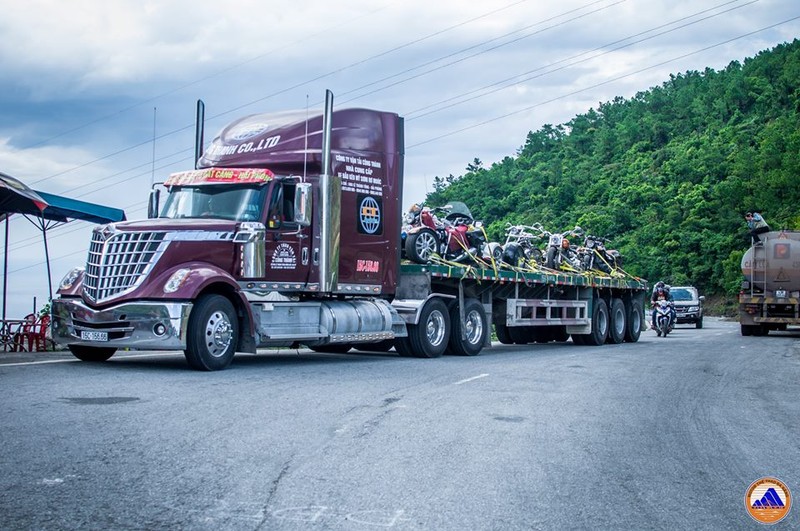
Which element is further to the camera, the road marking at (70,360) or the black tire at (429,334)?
the black tire at (429,334)

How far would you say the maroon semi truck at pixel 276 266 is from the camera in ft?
38.7

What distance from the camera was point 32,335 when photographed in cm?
1639

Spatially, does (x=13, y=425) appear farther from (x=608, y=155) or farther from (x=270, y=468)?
(x=608, y=155)

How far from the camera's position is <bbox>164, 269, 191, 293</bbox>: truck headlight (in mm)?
11602

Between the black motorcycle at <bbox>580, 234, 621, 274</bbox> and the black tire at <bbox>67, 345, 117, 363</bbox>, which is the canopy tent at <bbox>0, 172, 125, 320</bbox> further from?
the black motorcycle at <bbox>580, 234, 621, 274</bbox>

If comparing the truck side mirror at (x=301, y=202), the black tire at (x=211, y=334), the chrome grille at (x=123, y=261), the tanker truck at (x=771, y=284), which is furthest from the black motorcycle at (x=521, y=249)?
the tanker truck at (x=771, y=284)

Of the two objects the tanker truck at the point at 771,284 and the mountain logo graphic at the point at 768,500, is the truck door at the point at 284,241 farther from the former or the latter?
the tanker truck at the point at 771,284

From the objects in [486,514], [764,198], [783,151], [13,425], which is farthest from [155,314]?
[783,151]

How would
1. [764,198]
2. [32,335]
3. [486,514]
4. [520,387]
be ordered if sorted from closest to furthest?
[486,514], [520,387], [32,335], [764,198]

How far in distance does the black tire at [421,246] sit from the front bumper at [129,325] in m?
5.86

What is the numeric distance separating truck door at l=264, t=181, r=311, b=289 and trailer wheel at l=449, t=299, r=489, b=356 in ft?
14.3

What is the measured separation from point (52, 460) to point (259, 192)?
292 inches

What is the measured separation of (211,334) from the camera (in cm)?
1193

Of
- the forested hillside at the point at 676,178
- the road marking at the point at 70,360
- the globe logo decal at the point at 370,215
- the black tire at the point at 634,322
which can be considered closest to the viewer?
the road marking at the point at 70,360
